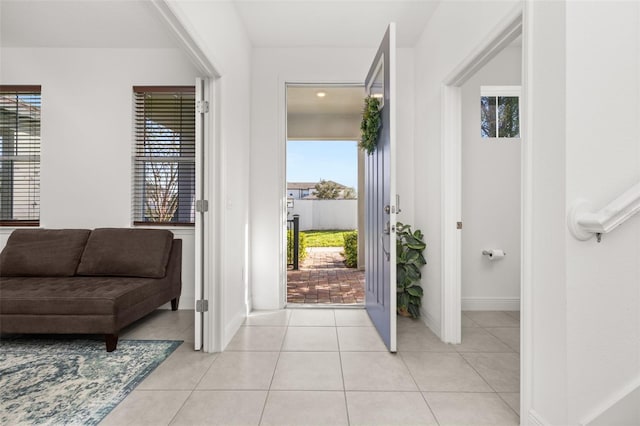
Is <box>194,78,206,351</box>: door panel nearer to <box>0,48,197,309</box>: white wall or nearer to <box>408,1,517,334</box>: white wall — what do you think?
<box>0,48,197,309</box>: white wall

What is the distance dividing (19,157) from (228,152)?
8.54ft

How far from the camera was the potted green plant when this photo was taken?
121 inches

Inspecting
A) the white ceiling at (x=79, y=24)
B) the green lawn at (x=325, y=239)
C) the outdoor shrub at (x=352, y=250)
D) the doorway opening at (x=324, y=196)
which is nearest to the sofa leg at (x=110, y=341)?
the doorway opening at (x=324, y=196)

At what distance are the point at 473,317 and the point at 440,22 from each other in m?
2.66

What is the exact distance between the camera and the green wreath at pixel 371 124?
2.84 m

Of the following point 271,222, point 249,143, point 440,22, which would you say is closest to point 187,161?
point 249,143

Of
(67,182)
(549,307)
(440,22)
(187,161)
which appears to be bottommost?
(549,307)

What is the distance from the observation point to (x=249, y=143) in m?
3.44

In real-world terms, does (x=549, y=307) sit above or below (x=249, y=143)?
below

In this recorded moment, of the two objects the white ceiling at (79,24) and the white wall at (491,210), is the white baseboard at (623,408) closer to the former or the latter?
the white wall at (491,210)

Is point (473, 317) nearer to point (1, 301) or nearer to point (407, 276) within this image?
point (407, 276)

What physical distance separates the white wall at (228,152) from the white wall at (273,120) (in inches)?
10.8

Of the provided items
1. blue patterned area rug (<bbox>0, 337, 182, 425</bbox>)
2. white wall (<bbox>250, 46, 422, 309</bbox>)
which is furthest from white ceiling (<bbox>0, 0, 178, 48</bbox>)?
blue patterned area rug (<bbox>0, 337, 182, 425</bbox>)

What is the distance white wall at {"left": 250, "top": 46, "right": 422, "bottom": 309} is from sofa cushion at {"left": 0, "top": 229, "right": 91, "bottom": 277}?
1.63 metres
